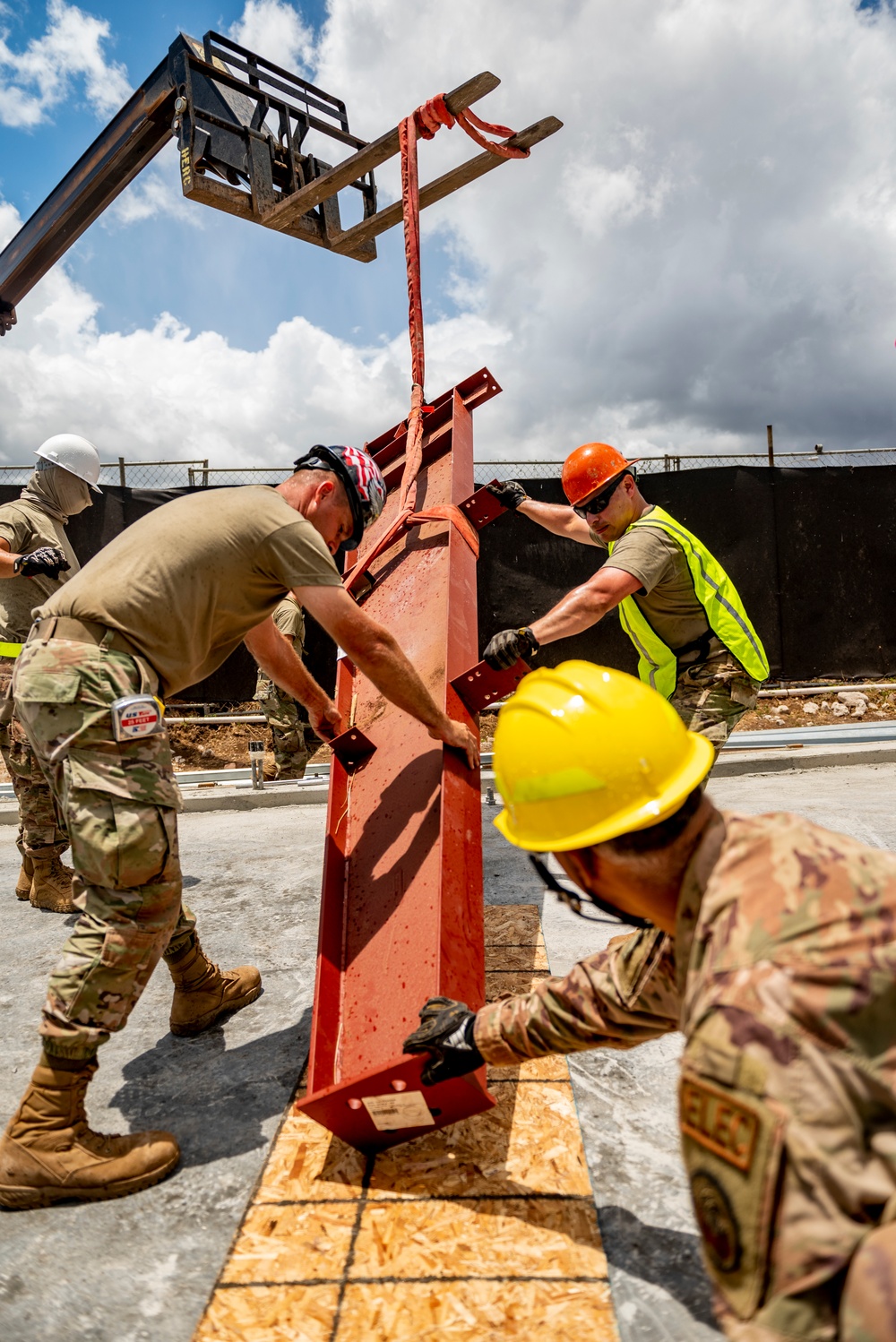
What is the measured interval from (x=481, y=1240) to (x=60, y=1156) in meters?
1.13

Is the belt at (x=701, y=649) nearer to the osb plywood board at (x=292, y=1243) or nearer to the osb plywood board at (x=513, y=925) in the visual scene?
the osb plywood board at (x=513, y=925)

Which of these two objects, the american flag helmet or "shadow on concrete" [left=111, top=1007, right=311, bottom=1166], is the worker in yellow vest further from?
"shadow on concrete" [left=111, top=1007, right=311, bottom=1166]

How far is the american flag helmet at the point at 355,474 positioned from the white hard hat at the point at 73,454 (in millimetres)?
2555

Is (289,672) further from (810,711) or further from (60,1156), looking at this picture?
(810,711)

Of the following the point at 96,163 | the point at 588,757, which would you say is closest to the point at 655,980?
the point at 588,757

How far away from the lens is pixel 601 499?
4.11 m

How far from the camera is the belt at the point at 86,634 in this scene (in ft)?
8.02

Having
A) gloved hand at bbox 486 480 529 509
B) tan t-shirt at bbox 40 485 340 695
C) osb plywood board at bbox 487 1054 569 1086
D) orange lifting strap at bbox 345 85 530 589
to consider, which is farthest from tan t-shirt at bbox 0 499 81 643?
osb plywood board at bbox 487 1054 569 1086

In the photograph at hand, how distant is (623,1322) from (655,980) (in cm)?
72

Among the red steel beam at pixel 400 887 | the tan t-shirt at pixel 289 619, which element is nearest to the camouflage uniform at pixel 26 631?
the red steel beam at pixel 400 887

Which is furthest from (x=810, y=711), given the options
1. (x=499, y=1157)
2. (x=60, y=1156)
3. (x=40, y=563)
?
(x=60, y=1156)

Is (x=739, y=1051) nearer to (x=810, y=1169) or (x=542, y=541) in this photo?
(x=810, y=1169)

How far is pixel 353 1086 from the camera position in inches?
82.8

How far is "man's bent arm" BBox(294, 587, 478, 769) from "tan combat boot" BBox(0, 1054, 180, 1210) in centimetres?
131
